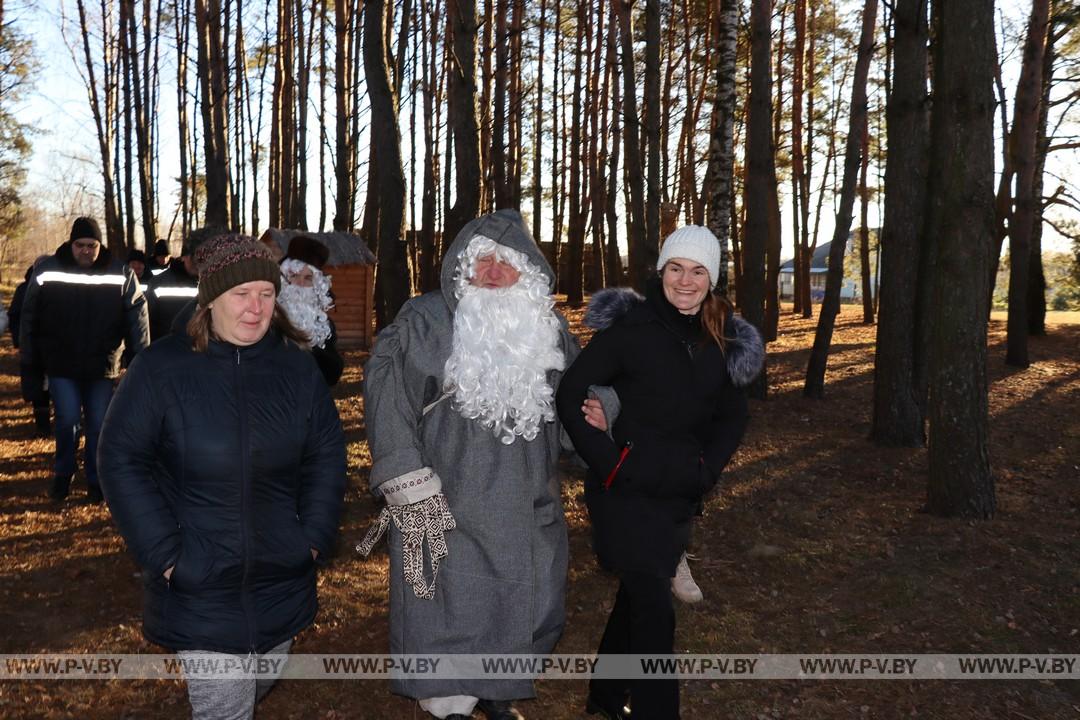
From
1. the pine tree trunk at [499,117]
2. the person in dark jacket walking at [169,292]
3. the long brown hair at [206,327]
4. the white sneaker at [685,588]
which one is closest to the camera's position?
the long brown hair at [206,327]

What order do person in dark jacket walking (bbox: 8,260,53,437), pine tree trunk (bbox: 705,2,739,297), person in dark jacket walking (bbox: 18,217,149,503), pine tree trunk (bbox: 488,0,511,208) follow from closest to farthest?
person in dark jacket walking (bbox: 18,217,149,503) < person in dark jacket walking (bbox: 8,260,53,437) < pine tree trunk (bbox: 705,2,739,297) < pine tree trunk (bbox: 488,0,511,208)

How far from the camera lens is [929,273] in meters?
10.4

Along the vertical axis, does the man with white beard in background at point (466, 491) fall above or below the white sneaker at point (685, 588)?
above

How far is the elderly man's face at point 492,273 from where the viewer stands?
4125 mm

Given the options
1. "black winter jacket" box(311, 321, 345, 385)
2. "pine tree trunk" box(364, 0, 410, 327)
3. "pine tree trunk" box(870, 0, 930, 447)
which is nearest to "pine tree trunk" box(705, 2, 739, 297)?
"pine tree trunk" box(870, 0, 930, 447)

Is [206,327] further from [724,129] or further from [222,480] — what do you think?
[724,129]

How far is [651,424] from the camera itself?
13.1 ft

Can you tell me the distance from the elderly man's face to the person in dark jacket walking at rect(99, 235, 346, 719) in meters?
1.11

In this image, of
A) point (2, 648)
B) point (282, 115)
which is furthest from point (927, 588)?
point (282, 115)

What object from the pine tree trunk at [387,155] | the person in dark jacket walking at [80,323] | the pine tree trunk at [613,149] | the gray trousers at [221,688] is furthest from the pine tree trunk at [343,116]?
the gray trousers at [221,688]

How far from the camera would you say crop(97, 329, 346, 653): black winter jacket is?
2949mm

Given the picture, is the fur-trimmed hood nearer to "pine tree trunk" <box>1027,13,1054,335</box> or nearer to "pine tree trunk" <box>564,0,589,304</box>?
"pine tree trunk" <box>1027,13,1054,335</box>

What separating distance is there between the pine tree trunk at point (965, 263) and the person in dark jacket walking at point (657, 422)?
13.2 feet

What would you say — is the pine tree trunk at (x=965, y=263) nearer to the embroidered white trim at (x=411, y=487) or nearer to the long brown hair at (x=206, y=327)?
the embroidered white trim at (x=411, y=487)
